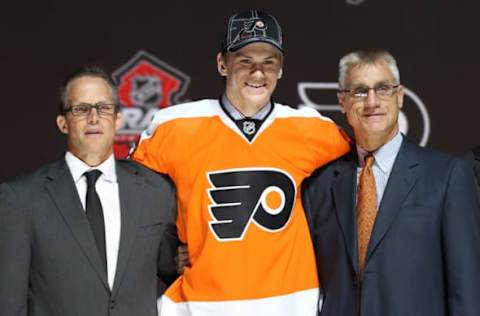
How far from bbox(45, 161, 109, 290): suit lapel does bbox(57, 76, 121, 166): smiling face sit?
Answer: 89 millimetres

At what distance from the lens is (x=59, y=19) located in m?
3.81

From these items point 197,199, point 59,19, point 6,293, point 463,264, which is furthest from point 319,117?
point 59,19

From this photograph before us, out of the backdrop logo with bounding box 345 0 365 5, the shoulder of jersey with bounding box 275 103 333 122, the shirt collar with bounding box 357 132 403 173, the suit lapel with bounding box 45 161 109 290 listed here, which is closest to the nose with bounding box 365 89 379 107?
the shirt collar with bounding box 357 132 403 173

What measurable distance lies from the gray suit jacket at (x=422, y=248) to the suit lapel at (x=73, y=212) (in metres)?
0.72

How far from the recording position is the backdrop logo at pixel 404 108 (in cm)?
386

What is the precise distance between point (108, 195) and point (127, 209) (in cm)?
7

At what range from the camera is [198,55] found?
12.6ft

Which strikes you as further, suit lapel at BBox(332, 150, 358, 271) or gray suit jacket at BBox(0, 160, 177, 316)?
suit lapel at BBox(332, 150, 358, 271)

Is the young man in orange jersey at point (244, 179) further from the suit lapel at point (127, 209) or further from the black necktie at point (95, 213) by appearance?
the black necktie at point (95, 213)

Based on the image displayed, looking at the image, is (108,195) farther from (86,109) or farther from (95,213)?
(86,109)

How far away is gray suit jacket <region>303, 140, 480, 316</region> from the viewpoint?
2.52 metres

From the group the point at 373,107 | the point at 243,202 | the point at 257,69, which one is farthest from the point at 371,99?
the point at 243,202

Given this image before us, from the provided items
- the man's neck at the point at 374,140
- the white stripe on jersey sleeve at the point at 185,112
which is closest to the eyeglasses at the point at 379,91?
the man's neck at the point at 374,140

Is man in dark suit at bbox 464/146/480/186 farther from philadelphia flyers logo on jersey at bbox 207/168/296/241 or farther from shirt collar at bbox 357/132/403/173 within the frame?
philadelphia flyers logo on jersey at bbox 207/168/296/241
